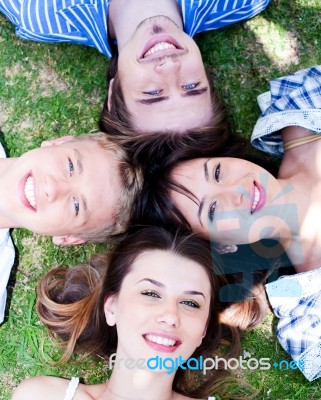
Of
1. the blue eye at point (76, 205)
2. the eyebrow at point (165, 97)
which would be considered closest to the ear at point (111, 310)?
the blue eye at point (76, 205)

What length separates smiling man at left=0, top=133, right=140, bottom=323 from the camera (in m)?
2.49

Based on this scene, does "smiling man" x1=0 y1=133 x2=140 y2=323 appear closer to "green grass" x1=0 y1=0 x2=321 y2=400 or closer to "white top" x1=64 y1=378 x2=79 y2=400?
"green grass" x1=0 y1=0 x2=321 y2=400

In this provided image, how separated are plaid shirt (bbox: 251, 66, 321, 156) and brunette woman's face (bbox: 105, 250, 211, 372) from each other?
0.88 metres

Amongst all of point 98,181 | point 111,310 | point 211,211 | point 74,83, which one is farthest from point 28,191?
point 74,83

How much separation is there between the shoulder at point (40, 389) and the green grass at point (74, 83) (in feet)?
0.74

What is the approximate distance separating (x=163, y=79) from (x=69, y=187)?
2.06 feet

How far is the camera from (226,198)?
2.56 m

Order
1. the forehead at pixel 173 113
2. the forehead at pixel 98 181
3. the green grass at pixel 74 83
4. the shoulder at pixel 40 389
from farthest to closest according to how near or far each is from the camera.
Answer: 1. the green grass at pixel 74 83
2. the shoulder at pixel 40 389
3. the forehead at pixel 173 113
4. the forehead at pixel 98 181

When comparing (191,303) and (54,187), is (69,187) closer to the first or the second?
(54,187)

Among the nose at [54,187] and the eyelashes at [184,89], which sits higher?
the eyelashes at [184,89]

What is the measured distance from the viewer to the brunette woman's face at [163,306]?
249 centimetres

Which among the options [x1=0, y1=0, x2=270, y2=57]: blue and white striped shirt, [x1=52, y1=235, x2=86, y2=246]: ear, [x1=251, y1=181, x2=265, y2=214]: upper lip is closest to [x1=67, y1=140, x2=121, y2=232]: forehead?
[x1=52, y1=235, x2=86, y2=246]: ear

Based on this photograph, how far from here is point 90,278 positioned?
121 inches

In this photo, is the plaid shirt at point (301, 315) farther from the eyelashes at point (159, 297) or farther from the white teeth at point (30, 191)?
the white teeth at point (30, 191)
